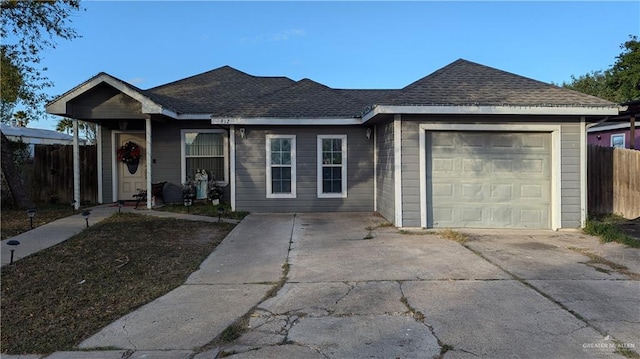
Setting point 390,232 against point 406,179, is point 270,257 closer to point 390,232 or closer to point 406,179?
point 390,232

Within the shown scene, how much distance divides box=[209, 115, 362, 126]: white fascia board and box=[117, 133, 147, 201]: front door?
348cm

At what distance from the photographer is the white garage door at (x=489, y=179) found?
9.96m

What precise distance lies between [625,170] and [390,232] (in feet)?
24.5

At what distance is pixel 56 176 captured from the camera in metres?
14.0

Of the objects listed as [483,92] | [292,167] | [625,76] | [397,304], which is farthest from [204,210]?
[625,76]

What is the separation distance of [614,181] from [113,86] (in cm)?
1416

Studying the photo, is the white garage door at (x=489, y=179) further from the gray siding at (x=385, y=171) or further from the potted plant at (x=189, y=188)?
the potted plant at (x=189, y=188)

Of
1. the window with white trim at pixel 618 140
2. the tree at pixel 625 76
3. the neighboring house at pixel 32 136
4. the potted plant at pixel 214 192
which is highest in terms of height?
the tree at pixel 625 76

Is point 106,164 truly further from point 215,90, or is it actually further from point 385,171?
point 385,171

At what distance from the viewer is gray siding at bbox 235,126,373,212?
1227cm

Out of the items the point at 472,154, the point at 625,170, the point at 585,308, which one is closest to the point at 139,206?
the point at 472,154

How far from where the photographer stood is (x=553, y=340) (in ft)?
13.0

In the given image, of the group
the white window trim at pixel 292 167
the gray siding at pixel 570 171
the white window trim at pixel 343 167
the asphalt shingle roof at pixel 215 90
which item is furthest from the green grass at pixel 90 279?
the gray siding at pixel 570 171

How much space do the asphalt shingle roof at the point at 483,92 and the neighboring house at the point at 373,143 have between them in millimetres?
44
